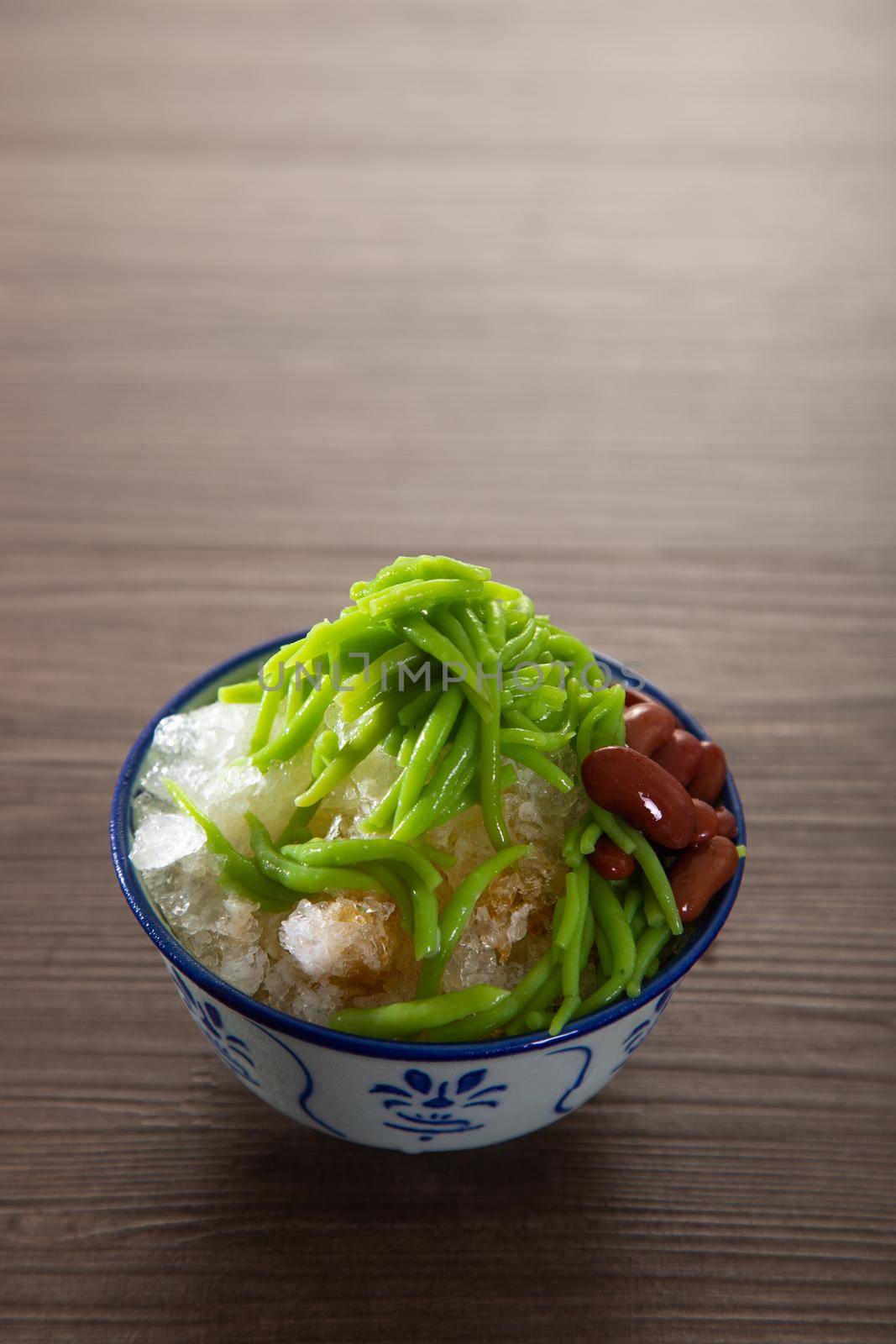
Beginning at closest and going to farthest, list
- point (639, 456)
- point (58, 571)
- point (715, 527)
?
point (58, 571), point (715, 527), point (639, 456)

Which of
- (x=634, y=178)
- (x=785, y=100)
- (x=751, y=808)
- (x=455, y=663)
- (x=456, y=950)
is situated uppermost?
(x=785, y=100)

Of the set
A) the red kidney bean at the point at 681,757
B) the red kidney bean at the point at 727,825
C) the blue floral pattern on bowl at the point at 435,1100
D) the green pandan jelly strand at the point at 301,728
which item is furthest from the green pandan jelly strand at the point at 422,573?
the blue floral pattern on bowl at the point at 435,1100

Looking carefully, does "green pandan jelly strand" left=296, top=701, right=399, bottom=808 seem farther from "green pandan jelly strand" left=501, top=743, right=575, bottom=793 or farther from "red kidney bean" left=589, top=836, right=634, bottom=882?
"red kidney bean" left=589, top=836, right=634, bottom=882

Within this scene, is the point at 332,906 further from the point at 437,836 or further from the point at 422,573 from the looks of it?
the point at 422,573

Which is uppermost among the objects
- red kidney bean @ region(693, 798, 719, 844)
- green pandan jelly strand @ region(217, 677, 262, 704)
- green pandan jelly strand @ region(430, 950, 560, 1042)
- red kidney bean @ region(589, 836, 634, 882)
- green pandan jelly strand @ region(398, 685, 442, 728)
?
green pandan jelly strand @ region(398, 685, 442, 728)

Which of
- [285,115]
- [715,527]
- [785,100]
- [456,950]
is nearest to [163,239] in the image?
[285,115]

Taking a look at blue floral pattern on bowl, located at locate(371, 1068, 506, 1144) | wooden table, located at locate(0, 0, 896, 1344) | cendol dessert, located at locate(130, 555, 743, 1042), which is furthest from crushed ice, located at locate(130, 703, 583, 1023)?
wooden table, located at locate(0, 0, 896, 1344)

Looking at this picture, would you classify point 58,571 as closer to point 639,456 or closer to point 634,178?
point 639,456
